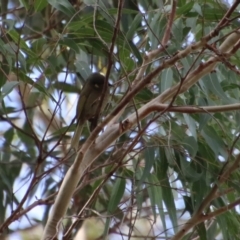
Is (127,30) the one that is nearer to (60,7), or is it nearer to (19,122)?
(60,7)

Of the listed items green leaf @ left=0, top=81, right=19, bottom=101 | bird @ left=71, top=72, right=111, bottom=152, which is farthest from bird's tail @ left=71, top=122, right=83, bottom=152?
green leaf @ left=0, top=81, right=19, bottom=101

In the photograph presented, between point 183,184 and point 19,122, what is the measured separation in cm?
166

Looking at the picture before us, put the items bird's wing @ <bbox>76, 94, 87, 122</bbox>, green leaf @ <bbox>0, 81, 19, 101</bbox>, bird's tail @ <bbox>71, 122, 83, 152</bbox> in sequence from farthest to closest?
bird's wing @ <bbox>76, 94, 87, 122</bbox> < bird's tail @ <bbox>71, 122, 83, 152</bbox> < green leaf @ <bbox>0, 81, 19, 101</bbox>

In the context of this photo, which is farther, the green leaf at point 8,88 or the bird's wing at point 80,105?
the bird's wing at point 80,105

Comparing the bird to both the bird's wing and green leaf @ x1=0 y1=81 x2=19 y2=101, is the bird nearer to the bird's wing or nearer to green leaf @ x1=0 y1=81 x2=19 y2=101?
the bird's wing

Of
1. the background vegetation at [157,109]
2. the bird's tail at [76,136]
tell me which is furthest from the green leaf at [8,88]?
the bird's tail at [76,136]

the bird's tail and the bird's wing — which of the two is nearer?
the bird's tail

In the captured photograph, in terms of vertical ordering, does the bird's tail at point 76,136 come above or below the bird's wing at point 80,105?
below

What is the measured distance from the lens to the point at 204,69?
1.74 metres

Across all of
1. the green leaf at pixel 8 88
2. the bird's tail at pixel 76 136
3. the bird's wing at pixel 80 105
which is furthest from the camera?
the bird's wing at pixel 80 105

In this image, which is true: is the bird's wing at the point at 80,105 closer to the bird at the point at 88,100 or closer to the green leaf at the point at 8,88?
the bird at the point at 88,100

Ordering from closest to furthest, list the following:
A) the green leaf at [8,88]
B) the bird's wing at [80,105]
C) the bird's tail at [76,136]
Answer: the green leaf at [8,88], the bird's tail at [76,136], the bird's wing at [80,105]

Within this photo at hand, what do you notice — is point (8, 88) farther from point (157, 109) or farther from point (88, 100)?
point (88, 100)

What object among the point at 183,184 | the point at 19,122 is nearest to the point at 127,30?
the point at 183,184
